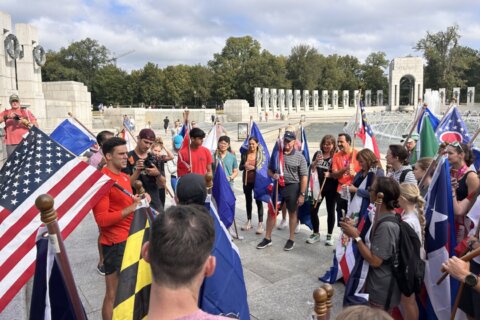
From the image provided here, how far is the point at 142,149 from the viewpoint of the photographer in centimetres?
473

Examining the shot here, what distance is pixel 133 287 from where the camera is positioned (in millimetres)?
2092

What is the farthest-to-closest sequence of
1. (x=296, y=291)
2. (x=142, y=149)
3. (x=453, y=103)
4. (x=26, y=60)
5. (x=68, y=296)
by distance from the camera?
(x=26, y=60) → (x=453, y=103) → (x=142, y=149) → (x=296, y=291) → (x=68, y=296)

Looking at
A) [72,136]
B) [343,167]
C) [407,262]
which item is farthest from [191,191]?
[72,136]

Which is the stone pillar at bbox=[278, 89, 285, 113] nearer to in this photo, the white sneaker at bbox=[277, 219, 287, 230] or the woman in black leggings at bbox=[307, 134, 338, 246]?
the white sneaker at bbox=[277, 219, 287, 230]

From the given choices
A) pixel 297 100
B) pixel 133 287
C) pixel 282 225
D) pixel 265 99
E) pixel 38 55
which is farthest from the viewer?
pixel 297 100

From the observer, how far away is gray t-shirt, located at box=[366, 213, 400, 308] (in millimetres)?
2908

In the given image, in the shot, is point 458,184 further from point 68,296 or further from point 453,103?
point 68,296

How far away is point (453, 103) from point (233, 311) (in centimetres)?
561

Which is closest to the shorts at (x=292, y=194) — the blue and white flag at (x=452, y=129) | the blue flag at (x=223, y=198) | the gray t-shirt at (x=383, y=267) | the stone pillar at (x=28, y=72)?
the blue flag at (x=223, y=198)

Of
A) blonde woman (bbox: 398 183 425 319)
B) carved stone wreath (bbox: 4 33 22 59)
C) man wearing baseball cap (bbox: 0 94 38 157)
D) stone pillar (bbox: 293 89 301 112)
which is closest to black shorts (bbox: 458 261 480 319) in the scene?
blonde woman (bbox: 398 183 425 319)

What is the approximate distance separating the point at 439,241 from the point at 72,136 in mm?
5824

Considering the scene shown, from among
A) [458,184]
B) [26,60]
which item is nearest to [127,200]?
[458,184]

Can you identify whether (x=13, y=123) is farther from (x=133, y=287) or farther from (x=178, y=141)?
(x=133, y=287)

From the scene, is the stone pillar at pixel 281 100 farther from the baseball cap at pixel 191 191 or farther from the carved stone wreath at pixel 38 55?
the baseball cap at pixel 191 191
